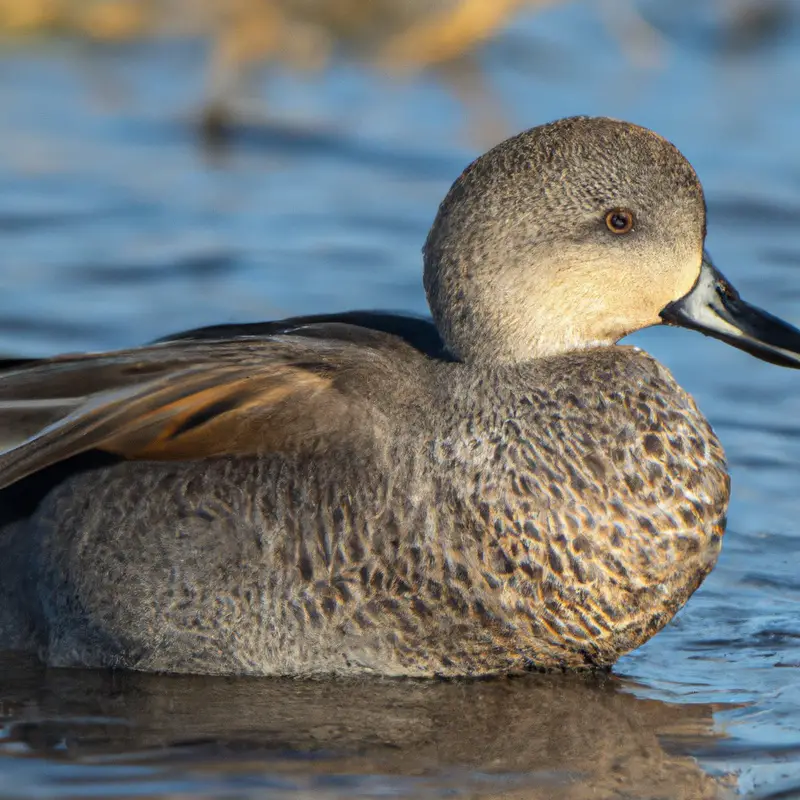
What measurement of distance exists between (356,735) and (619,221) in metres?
1.50

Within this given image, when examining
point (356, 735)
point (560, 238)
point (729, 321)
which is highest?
point (560, 238)

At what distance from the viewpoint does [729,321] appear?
16.8 feet

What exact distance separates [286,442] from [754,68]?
6.15 metres

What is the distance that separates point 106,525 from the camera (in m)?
4.92

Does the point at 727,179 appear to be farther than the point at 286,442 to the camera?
Yes

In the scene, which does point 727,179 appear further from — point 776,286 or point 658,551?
point 658,551

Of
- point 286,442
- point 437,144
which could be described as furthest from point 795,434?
point 437,144

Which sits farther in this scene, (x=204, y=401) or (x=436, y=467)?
(x=204, y=401)

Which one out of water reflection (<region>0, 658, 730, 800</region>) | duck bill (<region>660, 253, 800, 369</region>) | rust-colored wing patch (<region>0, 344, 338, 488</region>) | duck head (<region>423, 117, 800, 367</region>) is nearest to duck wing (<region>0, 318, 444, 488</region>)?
rust-colored wing patch (<region>0, 344, 338, 488</region>)

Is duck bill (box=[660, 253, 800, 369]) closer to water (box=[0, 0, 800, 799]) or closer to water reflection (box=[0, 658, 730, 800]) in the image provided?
water (box=[0, 0, 800, 799])

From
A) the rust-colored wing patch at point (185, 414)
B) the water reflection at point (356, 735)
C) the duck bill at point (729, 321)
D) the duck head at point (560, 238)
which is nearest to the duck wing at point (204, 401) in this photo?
the rust-colored wing patch at point (185, 414)

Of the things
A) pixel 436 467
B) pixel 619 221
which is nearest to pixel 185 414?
pixel 436 467

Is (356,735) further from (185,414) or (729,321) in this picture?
(729,321)

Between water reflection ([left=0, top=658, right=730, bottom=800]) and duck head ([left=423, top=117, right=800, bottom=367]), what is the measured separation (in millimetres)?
929
